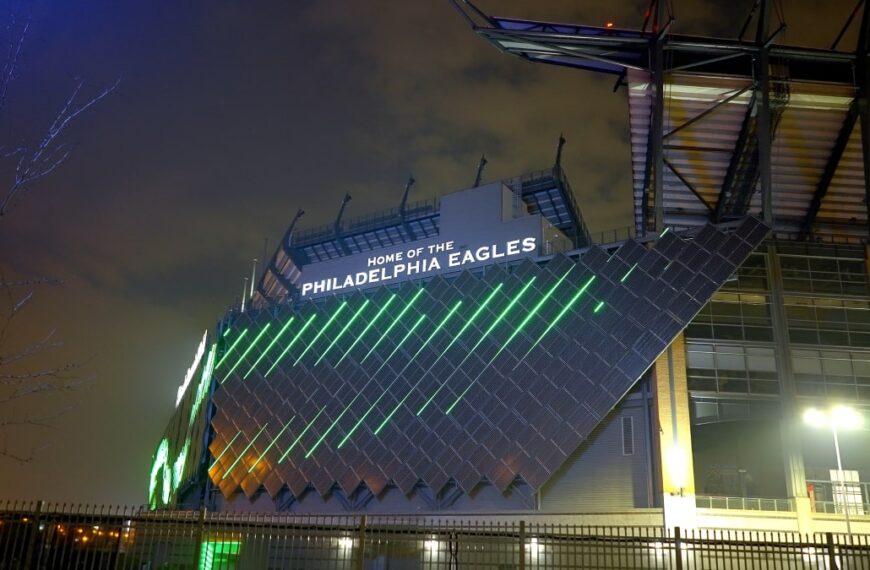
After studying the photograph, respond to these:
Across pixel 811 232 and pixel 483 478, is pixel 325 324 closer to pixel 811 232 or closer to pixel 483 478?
pixel 483 478

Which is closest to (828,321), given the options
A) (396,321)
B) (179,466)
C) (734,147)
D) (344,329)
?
(734,147)

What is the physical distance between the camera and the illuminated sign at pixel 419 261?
174 ft

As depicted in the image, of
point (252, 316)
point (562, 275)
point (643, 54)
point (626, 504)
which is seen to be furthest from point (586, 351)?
point (252, 316)

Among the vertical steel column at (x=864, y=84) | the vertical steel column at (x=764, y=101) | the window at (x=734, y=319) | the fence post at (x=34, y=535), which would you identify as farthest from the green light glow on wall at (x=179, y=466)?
the fence post at (x=34, y=535)

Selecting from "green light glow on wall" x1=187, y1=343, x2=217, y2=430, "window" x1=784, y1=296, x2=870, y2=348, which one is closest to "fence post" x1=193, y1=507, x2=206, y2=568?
"window" x1=784, y1=296, x2=870, y2=348

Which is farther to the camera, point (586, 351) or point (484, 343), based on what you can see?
point (484, 343)

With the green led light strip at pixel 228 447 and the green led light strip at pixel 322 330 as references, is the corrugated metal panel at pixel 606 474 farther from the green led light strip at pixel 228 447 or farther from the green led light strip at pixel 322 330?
the green led light strip at pixel 228 447

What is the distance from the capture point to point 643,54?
159ft

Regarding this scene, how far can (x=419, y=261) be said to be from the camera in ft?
186

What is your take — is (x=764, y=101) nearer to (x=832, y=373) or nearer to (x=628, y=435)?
(x=832, y=373)

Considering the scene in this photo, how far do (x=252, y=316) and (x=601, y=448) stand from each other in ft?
97.4

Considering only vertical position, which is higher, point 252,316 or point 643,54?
point 643,54

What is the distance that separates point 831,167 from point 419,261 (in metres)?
27.8

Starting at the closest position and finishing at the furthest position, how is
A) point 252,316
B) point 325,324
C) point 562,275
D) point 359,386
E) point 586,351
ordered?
1. point 586,351
2. point 562,275
3. point 359,386
4. point 325,324
5. point 252,316
